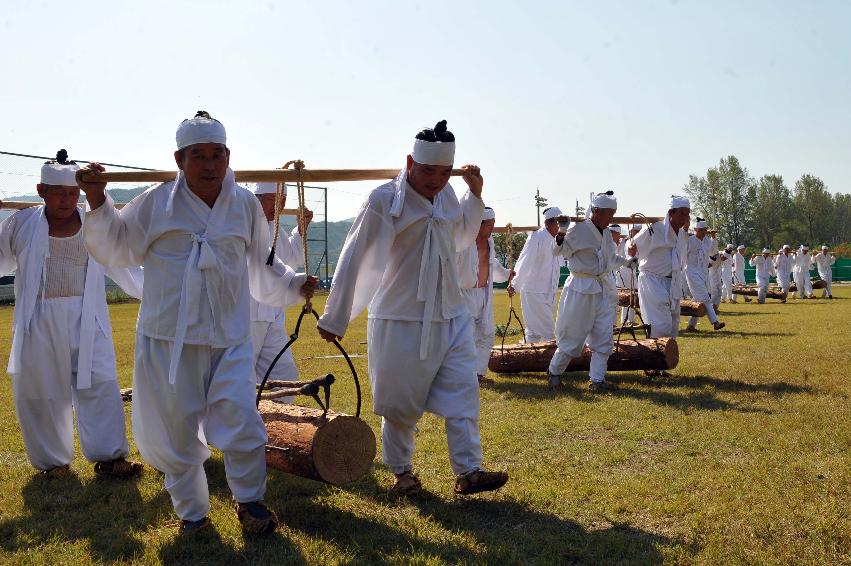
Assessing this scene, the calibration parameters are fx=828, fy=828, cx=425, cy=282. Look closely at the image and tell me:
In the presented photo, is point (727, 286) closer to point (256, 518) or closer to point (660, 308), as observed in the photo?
point (660, 308)

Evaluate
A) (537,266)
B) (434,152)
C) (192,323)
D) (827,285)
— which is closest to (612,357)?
(537,266)

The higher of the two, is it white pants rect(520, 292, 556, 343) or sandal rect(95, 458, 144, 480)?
white pants rect(520, 292, 556, 343)

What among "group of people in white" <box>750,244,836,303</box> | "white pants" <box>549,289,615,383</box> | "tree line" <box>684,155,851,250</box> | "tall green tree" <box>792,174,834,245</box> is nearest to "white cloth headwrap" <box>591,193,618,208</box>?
"white pants" <box>549,289,615,383</box>

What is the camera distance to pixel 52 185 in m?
5.81

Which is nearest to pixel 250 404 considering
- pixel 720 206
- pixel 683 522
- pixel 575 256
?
pixel 683 522

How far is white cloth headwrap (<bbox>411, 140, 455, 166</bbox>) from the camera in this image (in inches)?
193

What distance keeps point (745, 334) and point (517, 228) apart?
5.56m

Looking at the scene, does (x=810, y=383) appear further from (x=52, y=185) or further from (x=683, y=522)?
(x=52, y=185)

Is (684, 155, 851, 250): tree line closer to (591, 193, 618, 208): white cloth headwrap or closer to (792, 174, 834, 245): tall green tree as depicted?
(792, 174, 834, 245): tall green tree

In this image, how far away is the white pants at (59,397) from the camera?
582 cm

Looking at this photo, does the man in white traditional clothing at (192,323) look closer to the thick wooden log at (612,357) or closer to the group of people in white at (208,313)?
the group of people in white at (208,313)

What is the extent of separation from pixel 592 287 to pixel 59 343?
5458 mm

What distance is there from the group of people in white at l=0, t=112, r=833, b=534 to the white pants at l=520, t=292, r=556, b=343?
745 centimetres

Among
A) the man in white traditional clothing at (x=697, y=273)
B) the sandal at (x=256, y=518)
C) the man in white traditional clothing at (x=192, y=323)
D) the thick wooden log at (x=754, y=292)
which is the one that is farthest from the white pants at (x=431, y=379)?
the thick wooden log at (x=754, y=292)
